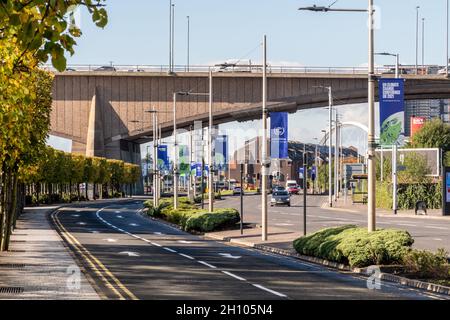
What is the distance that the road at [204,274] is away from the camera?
2297 centimetres

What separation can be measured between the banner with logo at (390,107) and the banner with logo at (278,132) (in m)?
6.01

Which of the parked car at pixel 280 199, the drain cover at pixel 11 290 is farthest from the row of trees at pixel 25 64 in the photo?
the parked car at pixel 280 199

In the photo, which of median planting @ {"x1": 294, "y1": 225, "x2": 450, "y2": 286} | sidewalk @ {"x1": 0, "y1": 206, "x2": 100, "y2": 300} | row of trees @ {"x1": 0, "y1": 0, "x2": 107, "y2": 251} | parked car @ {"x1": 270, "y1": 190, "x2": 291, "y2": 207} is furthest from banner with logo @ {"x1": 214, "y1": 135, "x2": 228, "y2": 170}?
median planting @ {"x1": 294, "y1": 225, "x2": 450, "y2": 286}

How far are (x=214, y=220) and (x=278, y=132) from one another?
26.9ft

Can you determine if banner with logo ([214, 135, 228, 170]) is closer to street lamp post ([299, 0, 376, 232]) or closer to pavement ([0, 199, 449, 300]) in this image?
pavement ([0, 199, 449, 300])

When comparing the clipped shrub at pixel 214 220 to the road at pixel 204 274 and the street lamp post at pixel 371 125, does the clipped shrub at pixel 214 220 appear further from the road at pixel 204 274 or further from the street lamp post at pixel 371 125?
the street lamp post at pixel 371 125

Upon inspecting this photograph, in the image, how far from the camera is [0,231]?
1470 inches

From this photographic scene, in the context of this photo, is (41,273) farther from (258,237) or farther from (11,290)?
(258,237)

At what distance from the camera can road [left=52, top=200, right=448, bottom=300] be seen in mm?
22969

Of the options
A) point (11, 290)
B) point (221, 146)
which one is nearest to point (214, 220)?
point (221, 146)
